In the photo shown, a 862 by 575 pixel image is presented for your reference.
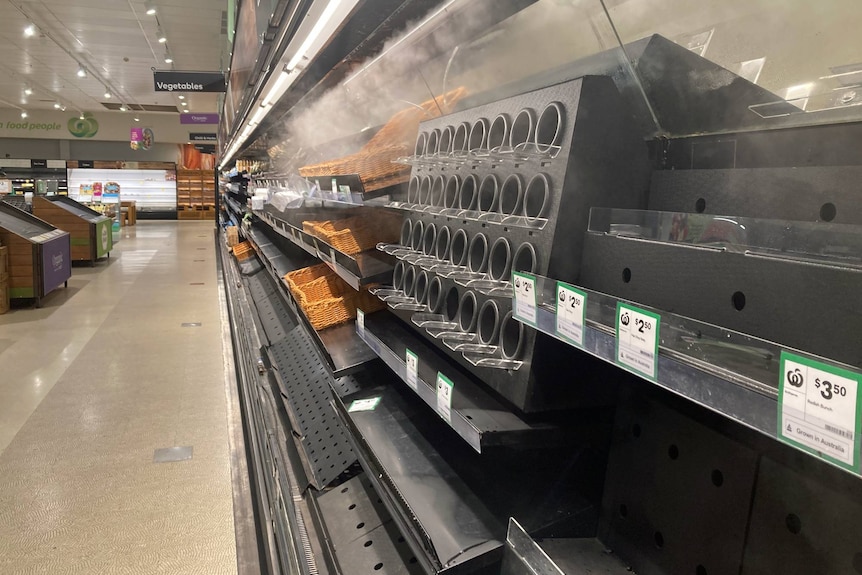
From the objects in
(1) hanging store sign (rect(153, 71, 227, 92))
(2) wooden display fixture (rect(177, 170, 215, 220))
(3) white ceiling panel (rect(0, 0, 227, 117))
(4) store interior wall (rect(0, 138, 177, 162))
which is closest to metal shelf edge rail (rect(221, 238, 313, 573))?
(1) hanging store sign (rect(153, 71, 227, 92))

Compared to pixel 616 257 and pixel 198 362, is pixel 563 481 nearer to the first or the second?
pixel 616 257

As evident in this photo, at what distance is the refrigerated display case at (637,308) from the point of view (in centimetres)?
57

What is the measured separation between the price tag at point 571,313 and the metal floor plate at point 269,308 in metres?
2.53

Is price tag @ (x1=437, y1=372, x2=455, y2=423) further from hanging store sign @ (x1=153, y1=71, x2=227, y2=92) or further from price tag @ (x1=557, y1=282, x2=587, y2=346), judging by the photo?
hanging store sign @ (x1=153, y1=71, x2=227, y2=92)

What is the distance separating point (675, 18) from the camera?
1.06 m

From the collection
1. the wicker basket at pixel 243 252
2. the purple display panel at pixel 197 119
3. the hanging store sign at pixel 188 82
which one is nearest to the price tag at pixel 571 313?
the wicker basket at pixel 243 252

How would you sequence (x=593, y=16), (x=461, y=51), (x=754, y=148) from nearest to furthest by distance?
(x=754, y=148), (x=593, y=16), (x=461, y=51)

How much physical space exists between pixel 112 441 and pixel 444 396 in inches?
112

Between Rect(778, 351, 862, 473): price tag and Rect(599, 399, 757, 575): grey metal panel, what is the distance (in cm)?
31

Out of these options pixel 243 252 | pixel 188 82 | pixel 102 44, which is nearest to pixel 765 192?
pixel 243 252

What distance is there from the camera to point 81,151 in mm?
20906

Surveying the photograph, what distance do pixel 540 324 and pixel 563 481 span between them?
16.2 inches

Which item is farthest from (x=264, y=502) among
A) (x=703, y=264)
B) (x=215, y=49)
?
(x=215, y=49)

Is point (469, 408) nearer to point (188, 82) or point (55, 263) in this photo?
point (55, 263)
